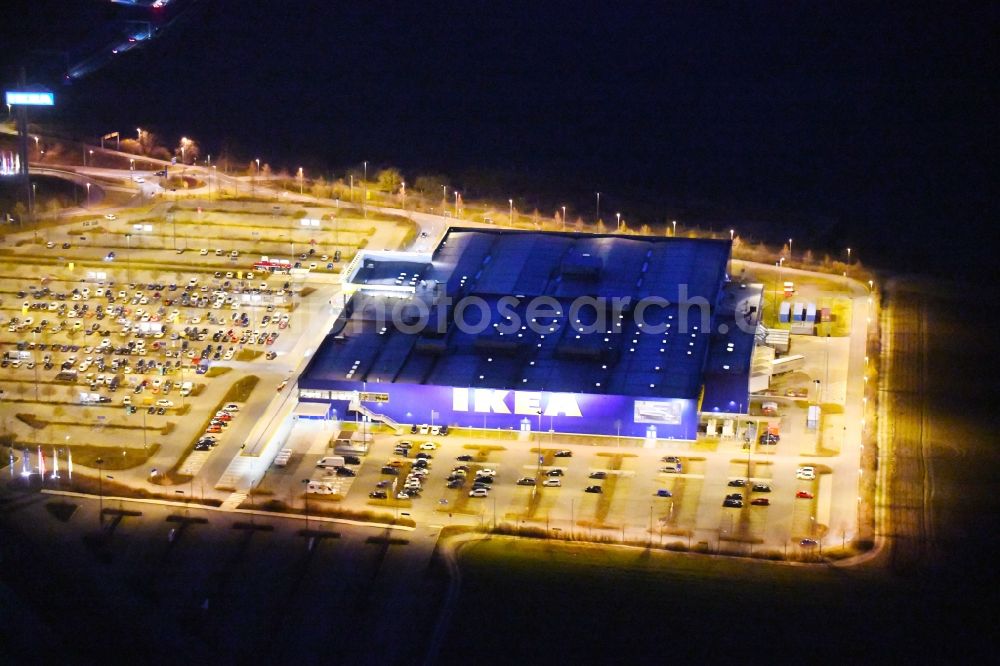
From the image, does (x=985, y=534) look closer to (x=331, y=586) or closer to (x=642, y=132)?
(x=331, y=586)

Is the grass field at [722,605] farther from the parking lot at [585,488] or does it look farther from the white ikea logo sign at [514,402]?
the white ikea logo sign at [514,402]

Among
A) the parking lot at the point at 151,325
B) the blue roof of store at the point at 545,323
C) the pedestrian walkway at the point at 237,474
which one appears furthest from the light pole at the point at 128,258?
the pedestrian walkway at the point at 237,474

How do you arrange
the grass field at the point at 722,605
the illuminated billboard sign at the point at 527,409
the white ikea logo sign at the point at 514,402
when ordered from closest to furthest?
the grass field at the point at 722,605
the illuminated billboard sign at the point at 527,409
the white ikea logo sign at the point at 514,402

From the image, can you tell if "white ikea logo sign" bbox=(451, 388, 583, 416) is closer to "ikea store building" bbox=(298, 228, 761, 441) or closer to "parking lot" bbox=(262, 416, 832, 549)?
"ikea store building" bbox=(298, 228, 761, 441)

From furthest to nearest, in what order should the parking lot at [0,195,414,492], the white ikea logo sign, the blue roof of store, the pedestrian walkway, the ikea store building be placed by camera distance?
the blue roof of store → the parking lot at [0,195,414,492] → the ikea store building → the white ikea logo sign → the pedestrian walkway

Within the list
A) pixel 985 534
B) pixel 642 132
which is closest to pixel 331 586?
pixel 985 534

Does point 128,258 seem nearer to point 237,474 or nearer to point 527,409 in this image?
point 237,474

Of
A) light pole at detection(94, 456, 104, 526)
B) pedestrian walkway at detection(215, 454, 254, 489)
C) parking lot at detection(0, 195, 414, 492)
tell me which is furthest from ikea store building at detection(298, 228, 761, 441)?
light pole at detection(94, 456, 104, 526)
